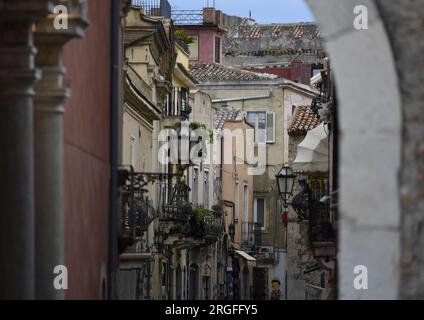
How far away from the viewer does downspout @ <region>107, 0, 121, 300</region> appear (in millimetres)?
20656

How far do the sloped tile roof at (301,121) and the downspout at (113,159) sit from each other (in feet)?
130

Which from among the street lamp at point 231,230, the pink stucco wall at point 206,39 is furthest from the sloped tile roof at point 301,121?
the pink stucco wall at point 206,39

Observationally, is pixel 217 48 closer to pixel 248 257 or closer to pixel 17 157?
pixel 248 257

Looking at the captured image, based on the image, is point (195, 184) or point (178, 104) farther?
point (195, 184)

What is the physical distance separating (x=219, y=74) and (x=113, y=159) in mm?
44075

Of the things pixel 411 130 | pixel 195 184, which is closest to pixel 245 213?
pixel 195 184

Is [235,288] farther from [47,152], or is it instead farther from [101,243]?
[47,152]

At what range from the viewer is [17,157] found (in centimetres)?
1455

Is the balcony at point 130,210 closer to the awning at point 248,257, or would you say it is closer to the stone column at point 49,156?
the stone column at point 49,156

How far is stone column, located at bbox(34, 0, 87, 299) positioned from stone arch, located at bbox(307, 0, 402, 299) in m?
3.95

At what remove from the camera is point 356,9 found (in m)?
12.1
